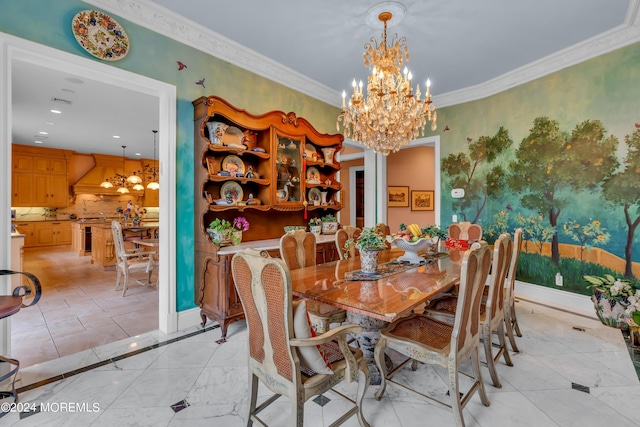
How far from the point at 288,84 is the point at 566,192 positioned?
3865 mm

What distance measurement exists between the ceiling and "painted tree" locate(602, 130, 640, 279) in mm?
1318

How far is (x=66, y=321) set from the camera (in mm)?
3322

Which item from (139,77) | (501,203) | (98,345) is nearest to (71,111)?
(139,77)

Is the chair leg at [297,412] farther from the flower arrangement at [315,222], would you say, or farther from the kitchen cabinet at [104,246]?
the kitchen cabinet at [104,246]

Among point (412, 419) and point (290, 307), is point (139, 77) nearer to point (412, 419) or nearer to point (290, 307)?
point (290, 307)

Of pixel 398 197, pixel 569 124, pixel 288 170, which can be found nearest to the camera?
pixel 569 124

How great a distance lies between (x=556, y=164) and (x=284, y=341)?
4264 mm

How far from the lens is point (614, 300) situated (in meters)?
2.90

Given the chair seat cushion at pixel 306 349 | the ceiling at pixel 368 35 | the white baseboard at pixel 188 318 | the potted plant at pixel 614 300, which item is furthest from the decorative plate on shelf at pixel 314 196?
the potted plant at pixel 614 300

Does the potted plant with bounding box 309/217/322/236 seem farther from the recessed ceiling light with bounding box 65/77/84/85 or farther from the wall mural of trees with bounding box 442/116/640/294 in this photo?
the recessed ceiling light with bounding box 65/77/84/85

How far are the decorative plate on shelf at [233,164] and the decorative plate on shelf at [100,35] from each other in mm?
1288

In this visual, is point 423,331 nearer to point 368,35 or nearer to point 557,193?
point 368,35

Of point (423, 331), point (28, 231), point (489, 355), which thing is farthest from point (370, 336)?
point (28, 231)

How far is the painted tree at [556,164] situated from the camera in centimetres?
354
